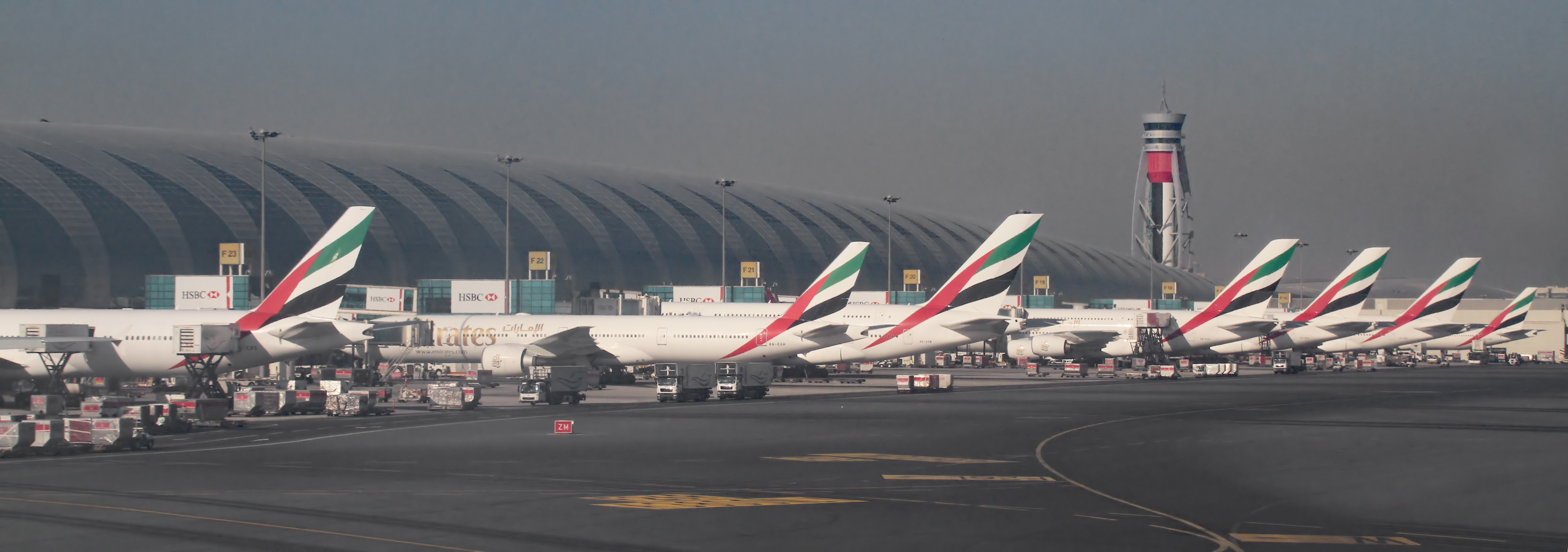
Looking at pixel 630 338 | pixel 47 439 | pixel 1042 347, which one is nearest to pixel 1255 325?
pixel 1042 347

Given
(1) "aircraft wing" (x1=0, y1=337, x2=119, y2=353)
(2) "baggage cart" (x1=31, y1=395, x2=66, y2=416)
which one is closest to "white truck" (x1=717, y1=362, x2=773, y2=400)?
(1) "aircraft wing" (x1=0, y1=337, x2=119, y2=353)

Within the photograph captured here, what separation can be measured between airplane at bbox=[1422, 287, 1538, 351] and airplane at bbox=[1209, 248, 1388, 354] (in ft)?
62.6

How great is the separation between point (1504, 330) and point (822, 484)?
3604 inches

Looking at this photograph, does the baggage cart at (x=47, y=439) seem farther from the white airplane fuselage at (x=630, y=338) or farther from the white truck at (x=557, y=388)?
the white airplane fuselage at (x=630, y=338)

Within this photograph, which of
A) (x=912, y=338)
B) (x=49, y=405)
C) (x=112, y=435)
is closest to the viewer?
(x=112, y=435)

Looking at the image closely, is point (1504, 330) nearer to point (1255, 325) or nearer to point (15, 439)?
point (1255, 325)

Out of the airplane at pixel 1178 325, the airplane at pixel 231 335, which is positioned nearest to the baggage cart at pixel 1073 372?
the airplane at pixel 1178 325

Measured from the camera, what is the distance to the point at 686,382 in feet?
147

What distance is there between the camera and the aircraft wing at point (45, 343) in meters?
38.8

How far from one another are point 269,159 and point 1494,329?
95.4 metres

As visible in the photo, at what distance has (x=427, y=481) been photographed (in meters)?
19.9

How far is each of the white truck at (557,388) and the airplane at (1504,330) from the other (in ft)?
233

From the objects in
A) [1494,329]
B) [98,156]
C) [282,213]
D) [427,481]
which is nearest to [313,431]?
[427,481]

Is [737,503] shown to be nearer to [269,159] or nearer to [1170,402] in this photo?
[1170,402]
